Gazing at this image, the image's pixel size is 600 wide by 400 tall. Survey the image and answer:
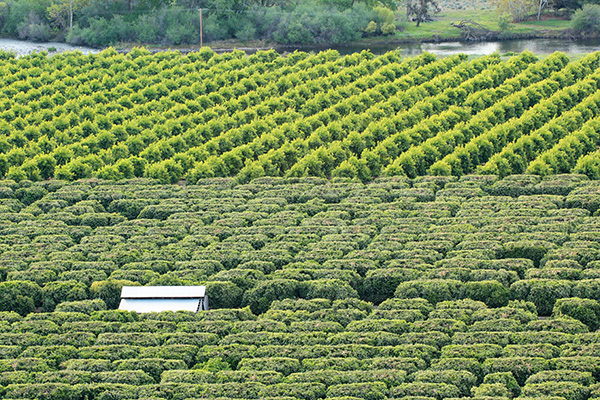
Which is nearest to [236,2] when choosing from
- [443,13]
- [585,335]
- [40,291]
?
[443,13]

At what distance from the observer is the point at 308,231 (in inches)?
1374

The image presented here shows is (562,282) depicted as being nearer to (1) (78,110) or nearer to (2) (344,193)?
(2) (344,193)

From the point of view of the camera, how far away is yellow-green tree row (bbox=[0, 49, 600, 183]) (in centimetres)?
4478

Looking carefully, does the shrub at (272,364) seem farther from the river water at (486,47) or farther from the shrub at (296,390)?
the river water at (486,47)

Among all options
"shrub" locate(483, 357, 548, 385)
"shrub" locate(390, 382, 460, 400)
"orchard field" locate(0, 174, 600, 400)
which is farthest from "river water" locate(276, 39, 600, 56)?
"shrub" locate(390, 382, 460, 400)

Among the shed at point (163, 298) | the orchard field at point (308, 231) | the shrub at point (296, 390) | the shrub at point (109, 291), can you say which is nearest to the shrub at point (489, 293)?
the orchard field at point (308, 231)

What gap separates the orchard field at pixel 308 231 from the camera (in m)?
24.3

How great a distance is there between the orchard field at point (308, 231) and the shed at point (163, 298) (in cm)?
61

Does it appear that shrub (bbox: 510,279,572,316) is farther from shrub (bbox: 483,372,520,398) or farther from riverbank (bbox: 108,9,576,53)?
riverbank (bbox: 108,9,576,53)

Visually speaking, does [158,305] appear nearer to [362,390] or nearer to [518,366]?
[362,390]

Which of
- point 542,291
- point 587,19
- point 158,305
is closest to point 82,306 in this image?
point 158,305

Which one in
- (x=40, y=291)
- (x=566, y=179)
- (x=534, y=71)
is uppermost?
(x=534, y=71)

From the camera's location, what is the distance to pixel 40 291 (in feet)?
99.0

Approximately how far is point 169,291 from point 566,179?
22195 millimetres
